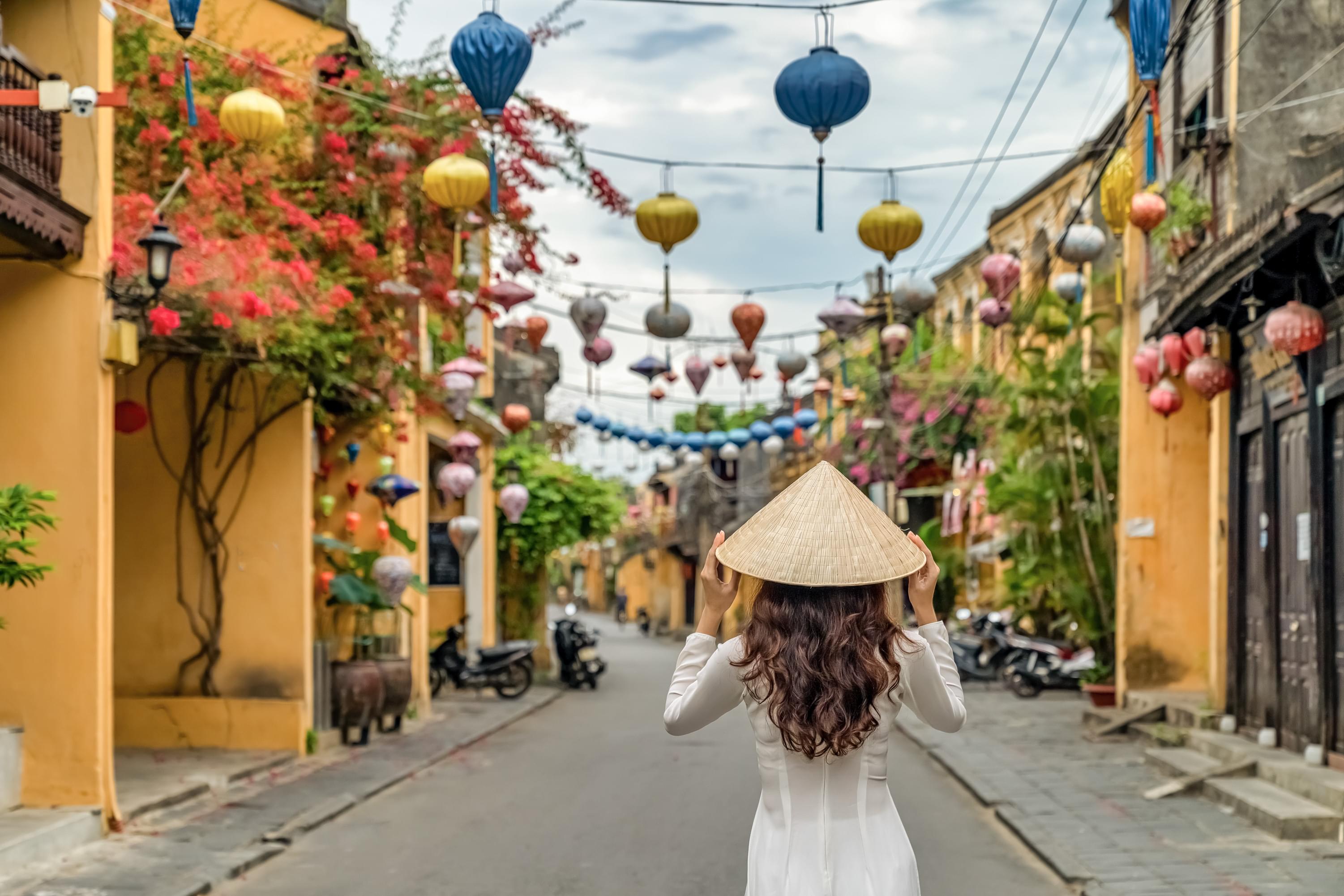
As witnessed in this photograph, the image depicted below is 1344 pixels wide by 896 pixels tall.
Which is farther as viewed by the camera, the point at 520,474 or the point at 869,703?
the point at 520,474

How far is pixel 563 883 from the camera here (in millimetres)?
8422

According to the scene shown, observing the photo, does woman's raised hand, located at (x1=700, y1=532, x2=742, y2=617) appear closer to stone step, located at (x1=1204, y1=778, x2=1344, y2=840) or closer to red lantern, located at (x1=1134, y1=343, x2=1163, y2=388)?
stone step, located at (x1=1204, y1=778, x2=1344, y2=840)

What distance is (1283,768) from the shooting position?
10.9m

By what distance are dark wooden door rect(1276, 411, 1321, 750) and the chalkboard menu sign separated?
1501 cm

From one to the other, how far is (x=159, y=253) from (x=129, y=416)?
4075mm

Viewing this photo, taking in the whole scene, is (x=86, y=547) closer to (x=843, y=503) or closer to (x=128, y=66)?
(x=128, y=66)

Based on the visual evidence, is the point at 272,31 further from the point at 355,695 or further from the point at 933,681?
the point at 933,681

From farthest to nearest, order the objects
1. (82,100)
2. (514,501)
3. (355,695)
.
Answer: (514,501) < (355,695) < (82,100)

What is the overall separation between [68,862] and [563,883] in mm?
2996

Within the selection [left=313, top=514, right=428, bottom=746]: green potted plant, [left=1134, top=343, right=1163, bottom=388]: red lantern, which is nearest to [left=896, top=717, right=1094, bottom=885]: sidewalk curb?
[left=1134, top=343, right=1163, bottom=388]: red lantern

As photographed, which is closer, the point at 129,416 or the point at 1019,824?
the point at 1019,824

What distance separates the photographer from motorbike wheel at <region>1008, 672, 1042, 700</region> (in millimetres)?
21469

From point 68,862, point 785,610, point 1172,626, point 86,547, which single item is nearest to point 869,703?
point 785,610

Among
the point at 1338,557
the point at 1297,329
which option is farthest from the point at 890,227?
the point at 1338,557
